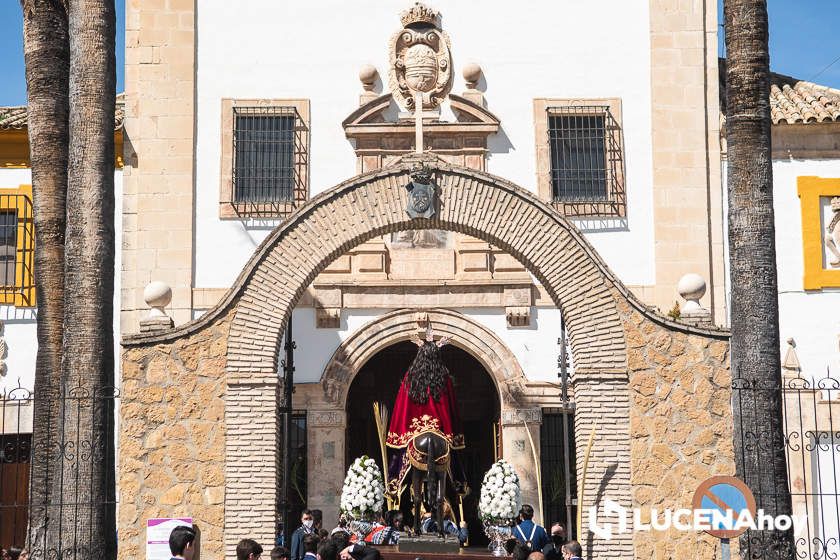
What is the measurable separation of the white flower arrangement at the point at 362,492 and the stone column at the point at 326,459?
152 inches

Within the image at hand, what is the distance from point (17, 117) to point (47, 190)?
6171 mm

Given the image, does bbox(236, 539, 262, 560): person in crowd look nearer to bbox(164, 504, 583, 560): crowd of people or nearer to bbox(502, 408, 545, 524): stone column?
bbox(164, 504, 583, 560): crowd of people

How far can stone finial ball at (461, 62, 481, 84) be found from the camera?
60.8 ft

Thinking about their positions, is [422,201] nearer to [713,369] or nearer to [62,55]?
[713,369]

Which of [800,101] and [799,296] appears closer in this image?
[799,296]

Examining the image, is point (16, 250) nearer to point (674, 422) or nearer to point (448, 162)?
point (448, 162)

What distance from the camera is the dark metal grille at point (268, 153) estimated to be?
18.6m

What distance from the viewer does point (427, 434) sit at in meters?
14.8

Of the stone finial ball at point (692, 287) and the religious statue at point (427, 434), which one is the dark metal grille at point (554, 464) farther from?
the stone finial ball at point (692, 287)

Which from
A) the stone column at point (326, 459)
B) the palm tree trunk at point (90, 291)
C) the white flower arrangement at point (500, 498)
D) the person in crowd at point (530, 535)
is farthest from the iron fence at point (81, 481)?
the stone column at point (326, 459)

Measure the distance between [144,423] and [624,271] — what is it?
25.1 feet

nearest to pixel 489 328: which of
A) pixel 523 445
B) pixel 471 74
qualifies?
pixel 523 445

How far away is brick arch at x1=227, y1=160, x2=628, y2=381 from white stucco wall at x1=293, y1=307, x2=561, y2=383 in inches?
214

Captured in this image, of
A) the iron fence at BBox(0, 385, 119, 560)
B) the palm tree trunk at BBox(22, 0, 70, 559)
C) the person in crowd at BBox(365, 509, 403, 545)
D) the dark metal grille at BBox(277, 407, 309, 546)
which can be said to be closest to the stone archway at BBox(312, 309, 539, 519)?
the dark metal grille at BBox(277, 407, 309, 546)
